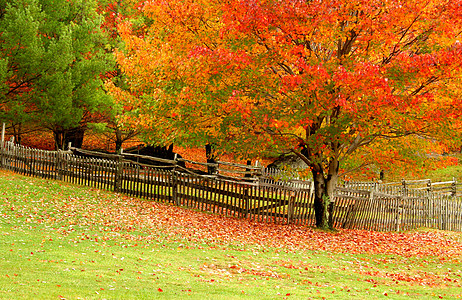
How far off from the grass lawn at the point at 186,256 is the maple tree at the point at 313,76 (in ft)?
9.38

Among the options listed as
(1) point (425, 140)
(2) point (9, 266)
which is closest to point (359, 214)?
(1) point (425, 140)

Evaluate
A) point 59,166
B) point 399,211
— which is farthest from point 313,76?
point 59,166

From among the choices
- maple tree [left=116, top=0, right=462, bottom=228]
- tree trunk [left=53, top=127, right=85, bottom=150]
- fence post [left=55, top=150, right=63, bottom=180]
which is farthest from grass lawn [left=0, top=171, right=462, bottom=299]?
tree trunk [left=53, top=127, right=85, bottom=150]

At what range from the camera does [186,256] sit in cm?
1162

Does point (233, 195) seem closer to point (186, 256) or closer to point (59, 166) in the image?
point (186, 256)

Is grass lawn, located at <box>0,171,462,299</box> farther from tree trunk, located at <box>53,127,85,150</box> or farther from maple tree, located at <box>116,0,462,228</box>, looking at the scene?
tree trunk, located at <box>53,127,85,150</box>

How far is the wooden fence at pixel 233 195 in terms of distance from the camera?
62.2 feet

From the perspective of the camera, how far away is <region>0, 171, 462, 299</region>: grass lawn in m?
8.31

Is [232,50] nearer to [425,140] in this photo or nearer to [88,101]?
[425,140]

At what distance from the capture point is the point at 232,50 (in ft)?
50.6

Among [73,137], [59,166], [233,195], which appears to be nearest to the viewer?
[233,195]

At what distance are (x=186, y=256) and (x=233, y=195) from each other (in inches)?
298

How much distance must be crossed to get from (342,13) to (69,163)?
539 inches

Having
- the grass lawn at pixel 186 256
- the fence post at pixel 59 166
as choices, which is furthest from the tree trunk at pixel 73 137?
the grass lawn at pixel 186 256
